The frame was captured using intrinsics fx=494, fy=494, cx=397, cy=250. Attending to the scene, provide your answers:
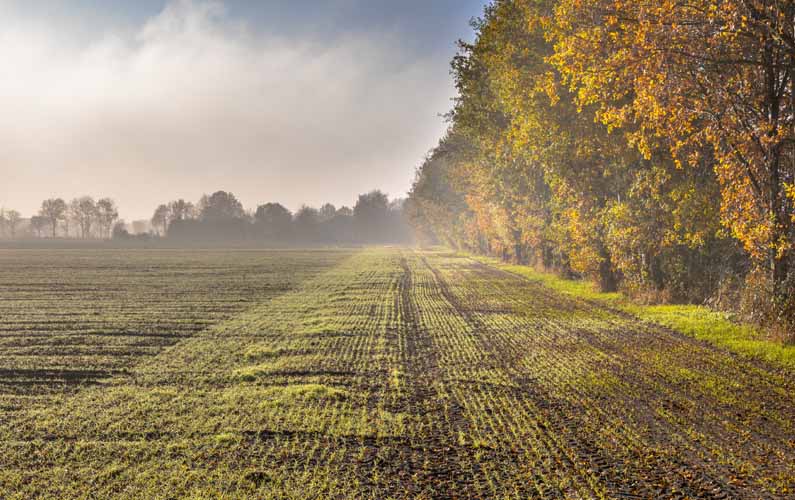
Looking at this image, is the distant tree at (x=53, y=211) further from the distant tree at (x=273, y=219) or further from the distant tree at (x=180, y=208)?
the distant tree at (x=273, y=219)

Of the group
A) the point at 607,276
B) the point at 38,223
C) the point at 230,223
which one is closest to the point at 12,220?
the point at 38,223

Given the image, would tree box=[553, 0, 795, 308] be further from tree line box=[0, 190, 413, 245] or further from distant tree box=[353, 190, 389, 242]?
distant tree box=[353, 190, 389, 242]

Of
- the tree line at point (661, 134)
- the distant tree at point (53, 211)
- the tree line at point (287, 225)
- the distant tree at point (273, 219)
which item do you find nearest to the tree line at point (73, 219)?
the distant tree at point (53, 211)

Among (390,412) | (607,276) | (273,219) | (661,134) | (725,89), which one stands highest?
(273,219)

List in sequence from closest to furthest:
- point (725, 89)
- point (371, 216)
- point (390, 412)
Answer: point (390, 412) < point (725, 89) < point (371, 216)

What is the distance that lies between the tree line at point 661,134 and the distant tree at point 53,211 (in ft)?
607

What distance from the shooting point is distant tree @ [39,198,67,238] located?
167250 millimetres

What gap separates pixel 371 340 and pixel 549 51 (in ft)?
50.8

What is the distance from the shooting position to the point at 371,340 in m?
11.6

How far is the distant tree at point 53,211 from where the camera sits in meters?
167

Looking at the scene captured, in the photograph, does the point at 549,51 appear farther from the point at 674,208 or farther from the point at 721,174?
the point at 721,174

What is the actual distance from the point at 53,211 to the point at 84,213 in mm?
10917

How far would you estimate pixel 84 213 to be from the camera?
582ft

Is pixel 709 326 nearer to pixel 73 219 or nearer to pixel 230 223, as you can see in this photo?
pixel 230 223
